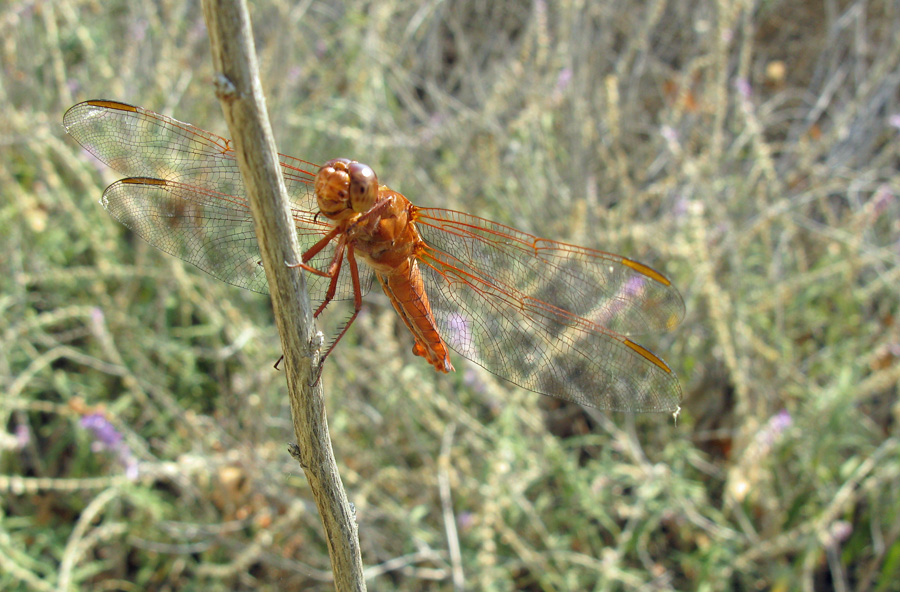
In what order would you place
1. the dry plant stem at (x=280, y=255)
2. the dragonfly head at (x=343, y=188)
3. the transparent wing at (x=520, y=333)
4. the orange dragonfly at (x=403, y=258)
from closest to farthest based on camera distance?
the dry plant stem at (x=280, y=255) → the dragonfly head at (x=343, y=188) → the orange dragonfly at (x=403, y=258) → the transparent wing at (x=520, y=333)

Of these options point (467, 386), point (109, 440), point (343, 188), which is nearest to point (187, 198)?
point (343, 188)

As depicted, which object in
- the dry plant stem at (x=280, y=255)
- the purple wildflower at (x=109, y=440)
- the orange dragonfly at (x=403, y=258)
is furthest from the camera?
the purple wildflower at (x=109, y=440)

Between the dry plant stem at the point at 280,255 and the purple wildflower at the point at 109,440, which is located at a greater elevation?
the purple wildflower at the point at 109,440

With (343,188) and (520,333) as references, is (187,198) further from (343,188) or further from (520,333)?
(520,333)

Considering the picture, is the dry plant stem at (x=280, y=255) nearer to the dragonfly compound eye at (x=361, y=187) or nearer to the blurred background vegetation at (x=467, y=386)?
the dragonfly compound eye at (x=361, y=187)

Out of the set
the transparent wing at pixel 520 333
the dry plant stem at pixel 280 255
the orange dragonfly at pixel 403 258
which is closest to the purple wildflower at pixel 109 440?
the orange dragonfly at pixel 403 258

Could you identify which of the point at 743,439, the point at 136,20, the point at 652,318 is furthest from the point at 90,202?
the point at 743,439

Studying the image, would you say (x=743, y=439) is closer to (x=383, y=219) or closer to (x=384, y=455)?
(x=384, y=455)

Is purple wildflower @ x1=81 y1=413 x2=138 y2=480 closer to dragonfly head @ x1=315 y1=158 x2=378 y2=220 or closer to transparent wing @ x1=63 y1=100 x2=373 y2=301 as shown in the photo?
transparent wing @ x1=63 y1=100 x2=373 y2=301
